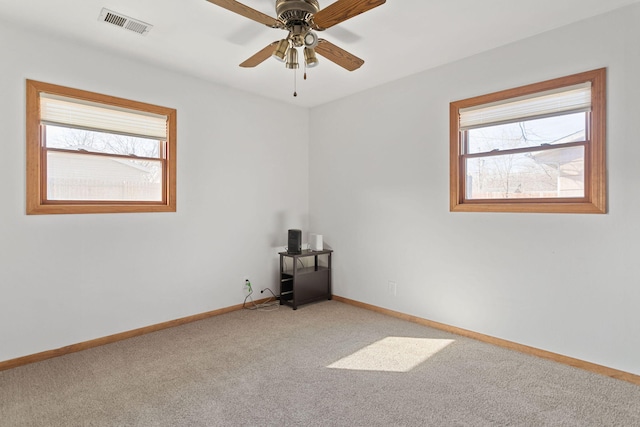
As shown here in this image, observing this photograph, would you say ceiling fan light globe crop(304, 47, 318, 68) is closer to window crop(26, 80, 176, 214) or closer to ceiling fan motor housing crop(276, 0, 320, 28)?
ceiling fan motor housing crop(276, 0, 320, 28)

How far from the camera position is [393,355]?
2791 mm

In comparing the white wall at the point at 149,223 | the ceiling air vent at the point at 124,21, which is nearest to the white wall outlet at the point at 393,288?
the white wall at the point at 149,223

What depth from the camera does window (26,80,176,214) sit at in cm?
274

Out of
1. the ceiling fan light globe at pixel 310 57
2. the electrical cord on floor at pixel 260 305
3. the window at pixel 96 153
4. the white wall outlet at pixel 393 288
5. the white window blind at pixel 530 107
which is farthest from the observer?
the electrical cord on floor at pixel 260 305

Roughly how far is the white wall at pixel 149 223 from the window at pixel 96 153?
8 cm

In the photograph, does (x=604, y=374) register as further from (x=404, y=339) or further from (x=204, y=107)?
(x=204, y=107)

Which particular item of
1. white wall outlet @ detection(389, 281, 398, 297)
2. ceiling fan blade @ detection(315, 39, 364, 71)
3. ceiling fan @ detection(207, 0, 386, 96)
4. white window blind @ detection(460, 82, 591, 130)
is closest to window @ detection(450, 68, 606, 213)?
white window blind @ detection(460, 82, 591, 130)

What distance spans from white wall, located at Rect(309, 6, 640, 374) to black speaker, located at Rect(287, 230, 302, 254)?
1.82 feet

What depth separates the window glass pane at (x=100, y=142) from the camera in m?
2.86

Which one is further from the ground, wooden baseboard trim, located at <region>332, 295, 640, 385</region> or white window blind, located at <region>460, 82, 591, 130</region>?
white window blind, located at <region>460, 82, 591, 130</region>

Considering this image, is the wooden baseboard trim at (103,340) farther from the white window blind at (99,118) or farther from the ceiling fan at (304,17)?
the ceiling fan at (304,17)

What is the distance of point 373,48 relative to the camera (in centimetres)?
298

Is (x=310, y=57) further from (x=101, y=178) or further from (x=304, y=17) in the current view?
(x=101, y=178)

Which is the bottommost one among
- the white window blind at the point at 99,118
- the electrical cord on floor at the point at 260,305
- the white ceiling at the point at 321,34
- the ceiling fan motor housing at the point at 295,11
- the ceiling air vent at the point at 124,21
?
the electrical cord on floor at the point at 260,305
